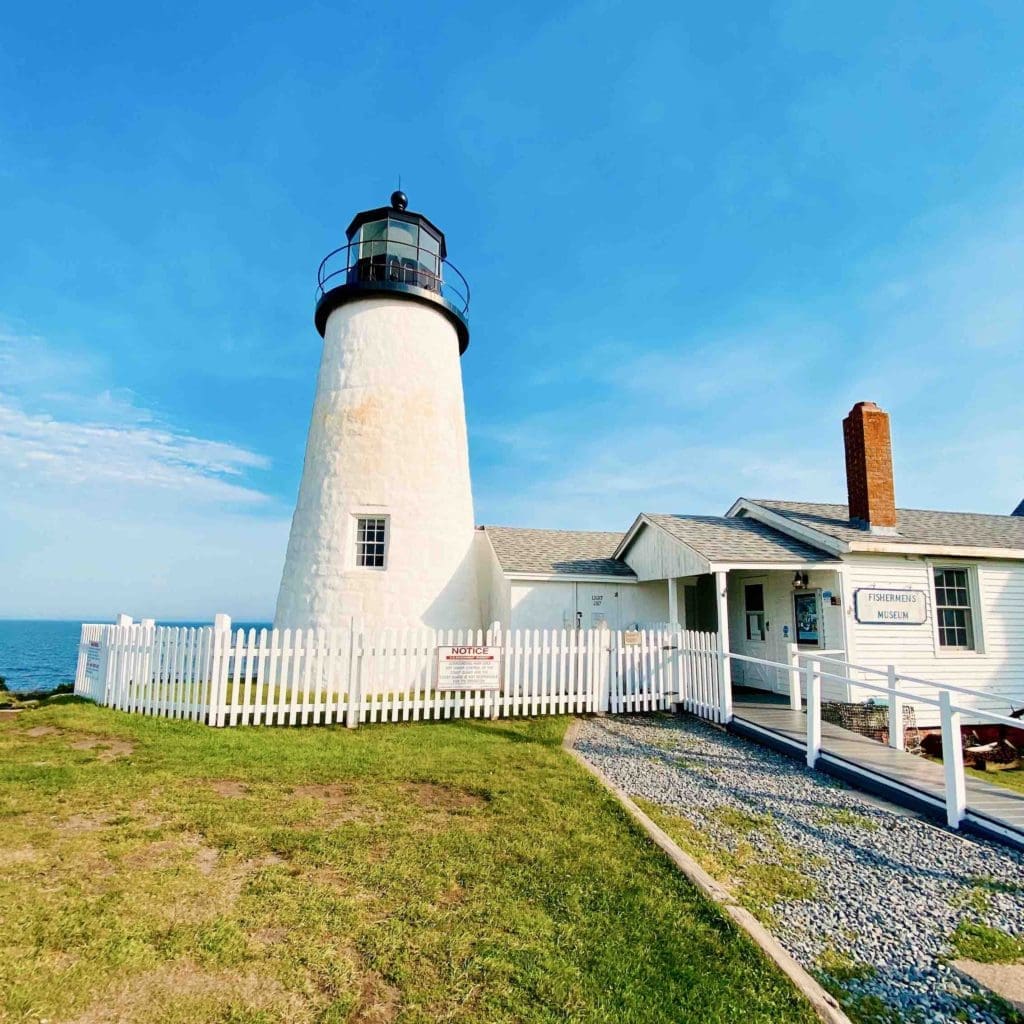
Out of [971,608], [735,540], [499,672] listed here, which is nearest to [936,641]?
[971,608]

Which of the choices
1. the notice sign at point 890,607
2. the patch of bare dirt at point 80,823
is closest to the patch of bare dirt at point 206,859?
the patch of bare dirt at point 80,823

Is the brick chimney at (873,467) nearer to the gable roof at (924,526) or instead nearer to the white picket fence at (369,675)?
the gable roof at (924,526)

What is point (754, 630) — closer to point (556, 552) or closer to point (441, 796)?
point (556, 552)

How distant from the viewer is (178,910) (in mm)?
3717

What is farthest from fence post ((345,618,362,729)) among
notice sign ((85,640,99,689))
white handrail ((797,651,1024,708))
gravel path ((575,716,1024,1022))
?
white handrail ((797,651,1024,708))

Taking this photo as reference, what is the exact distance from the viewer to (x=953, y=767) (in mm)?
5824

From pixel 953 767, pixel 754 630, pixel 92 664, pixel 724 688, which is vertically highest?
pixel 754 630

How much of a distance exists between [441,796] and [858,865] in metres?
3.75

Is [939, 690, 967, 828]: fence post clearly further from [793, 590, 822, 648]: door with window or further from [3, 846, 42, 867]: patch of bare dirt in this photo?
[3, 846, 42, 867]: patch of bare dirt

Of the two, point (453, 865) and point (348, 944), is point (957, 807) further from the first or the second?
point (348, 944)

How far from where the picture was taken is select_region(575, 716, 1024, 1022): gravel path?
3357 millimetres

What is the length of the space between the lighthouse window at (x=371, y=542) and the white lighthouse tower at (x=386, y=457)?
0.9 inches

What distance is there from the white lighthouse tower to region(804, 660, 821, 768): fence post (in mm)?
7844

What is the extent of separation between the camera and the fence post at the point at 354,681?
9844mm
